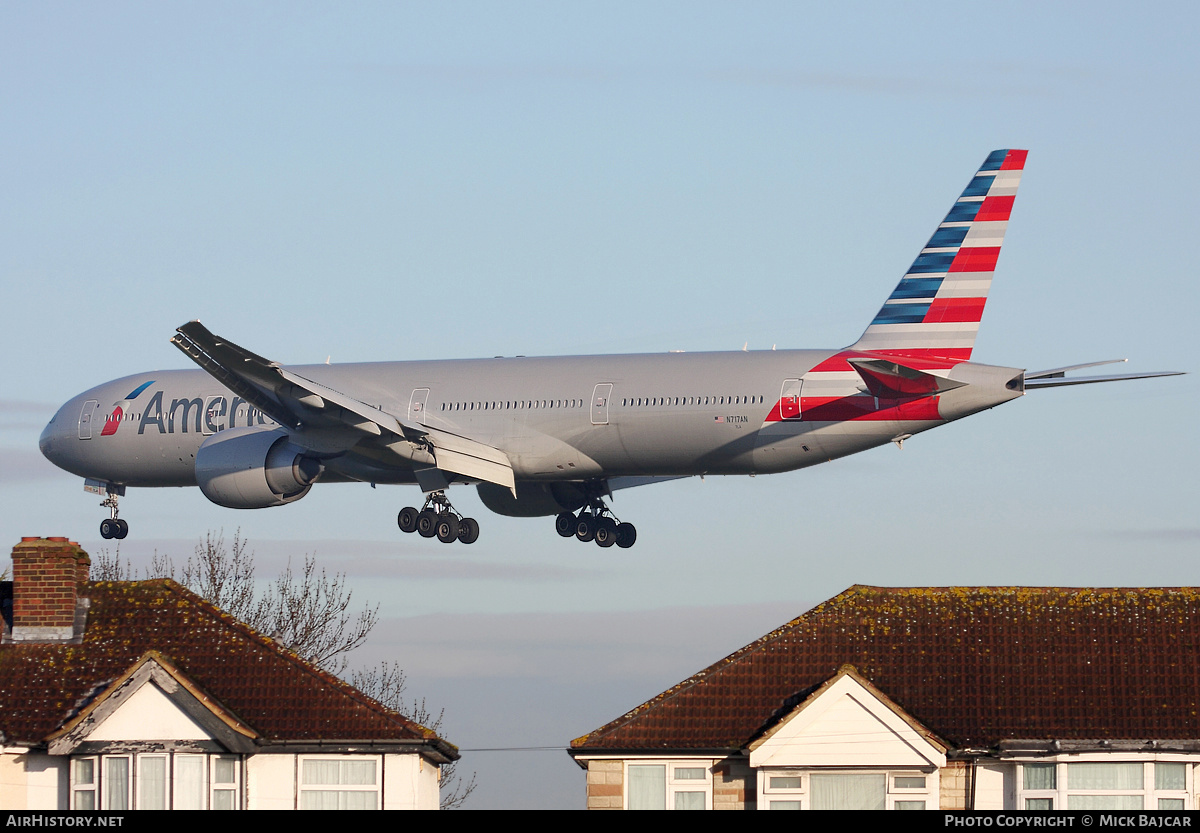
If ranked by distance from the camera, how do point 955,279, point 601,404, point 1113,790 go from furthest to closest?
point 601,404 < point 955,279 < point 1113,790

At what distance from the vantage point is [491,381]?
47.0m

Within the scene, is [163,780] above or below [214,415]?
below

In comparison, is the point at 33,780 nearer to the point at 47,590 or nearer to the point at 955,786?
the point at 47,590

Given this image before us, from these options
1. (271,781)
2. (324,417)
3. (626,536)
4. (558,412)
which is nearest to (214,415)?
(324,417)

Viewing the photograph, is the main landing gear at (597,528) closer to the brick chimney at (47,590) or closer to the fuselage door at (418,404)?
the fuselage door at (418,404)

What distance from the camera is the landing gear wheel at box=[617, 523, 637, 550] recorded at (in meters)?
51.5

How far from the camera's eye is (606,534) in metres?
51.5

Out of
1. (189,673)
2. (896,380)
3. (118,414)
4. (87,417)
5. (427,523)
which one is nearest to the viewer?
(189,673)

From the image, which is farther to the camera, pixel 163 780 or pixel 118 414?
pixel 118 414

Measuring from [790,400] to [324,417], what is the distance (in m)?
11.2

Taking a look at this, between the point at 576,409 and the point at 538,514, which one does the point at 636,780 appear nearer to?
the point at 576,409

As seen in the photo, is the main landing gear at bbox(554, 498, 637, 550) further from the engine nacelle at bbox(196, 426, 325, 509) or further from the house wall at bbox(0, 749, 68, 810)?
the house wall at bbox(0, 749, 68, 810)

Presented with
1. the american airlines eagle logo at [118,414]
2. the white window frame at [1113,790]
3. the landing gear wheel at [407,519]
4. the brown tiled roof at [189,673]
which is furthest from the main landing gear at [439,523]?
the white window frame at [1113,790]

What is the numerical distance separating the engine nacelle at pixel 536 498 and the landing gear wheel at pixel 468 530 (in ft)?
12.6
